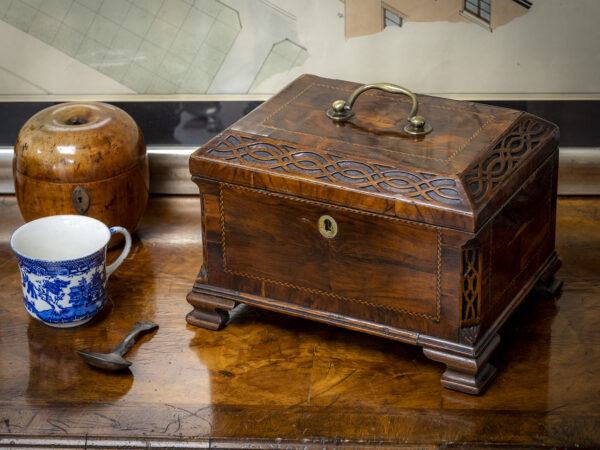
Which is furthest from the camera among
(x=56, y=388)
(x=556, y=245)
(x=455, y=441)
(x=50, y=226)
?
(x=556, y=245)

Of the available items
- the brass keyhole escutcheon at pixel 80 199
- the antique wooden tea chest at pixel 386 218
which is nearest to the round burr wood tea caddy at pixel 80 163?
the brass keyhole escutcheon at pixel 80 199

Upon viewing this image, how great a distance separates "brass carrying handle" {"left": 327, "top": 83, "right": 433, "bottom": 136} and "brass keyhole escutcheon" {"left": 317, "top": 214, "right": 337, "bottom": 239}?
0.52 feet

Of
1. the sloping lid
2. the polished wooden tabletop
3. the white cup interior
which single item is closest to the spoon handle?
the polished wooden tabletop

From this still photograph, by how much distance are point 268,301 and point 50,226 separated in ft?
1.06

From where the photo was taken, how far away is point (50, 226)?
1.30 metres

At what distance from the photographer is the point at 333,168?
1.12 m

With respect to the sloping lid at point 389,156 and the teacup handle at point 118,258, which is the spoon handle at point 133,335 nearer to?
the teacup handle at point 118,258

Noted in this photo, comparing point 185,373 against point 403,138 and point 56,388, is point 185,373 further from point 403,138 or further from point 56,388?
point 403,138

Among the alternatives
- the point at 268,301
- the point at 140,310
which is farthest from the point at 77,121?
the point at 268,301

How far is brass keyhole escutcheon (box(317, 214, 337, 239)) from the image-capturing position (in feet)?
3.70

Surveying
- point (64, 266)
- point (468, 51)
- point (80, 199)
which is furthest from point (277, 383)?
point (468, 51)

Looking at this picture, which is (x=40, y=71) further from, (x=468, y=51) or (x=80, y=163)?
(x=468, y=51)

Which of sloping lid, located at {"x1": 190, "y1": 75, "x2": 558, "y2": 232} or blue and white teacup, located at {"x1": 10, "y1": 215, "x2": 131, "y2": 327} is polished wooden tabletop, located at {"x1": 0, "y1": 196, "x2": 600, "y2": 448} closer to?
blue and white teacup, located at {"x1": 10, "y1": 215, "x2": 131, "y2": 327}

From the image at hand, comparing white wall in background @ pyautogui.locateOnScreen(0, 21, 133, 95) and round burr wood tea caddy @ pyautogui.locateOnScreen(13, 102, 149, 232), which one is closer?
round burr wood tea caddy @ pyautogui.locateOnScreen(13, 102, 149, 232)
